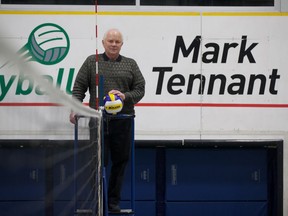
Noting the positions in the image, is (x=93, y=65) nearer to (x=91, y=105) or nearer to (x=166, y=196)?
(x=91, y=105)

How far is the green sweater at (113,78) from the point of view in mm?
5863

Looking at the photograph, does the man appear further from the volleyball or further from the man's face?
the volleyball

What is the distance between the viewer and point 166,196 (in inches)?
309

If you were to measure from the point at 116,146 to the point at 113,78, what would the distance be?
567 millimetres

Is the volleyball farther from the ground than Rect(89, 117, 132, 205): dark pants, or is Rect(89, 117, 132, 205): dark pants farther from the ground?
the volleyball

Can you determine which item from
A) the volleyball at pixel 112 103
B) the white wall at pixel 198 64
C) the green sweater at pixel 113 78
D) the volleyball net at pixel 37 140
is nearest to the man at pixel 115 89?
the green sweater at pixel 113 78

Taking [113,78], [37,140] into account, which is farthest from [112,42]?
[37,140]

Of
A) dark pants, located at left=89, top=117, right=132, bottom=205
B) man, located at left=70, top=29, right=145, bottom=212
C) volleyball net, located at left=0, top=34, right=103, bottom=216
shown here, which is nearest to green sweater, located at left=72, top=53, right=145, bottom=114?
man, located at left=70, top=29, right=145, bottom=212

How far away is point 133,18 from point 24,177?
6370mm

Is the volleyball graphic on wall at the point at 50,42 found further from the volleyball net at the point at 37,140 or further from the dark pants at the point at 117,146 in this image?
the volleyball net at the point at 37,140

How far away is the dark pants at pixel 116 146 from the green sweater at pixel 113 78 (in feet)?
0.46

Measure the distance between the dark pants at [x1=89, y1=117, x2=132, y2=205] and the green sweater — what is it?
0.46ft

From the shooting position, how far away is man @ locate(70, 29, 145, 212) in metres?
5.83

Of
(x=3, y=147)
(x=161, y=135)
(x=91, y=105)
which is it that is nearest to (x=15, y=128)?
(x=3, y=147)
